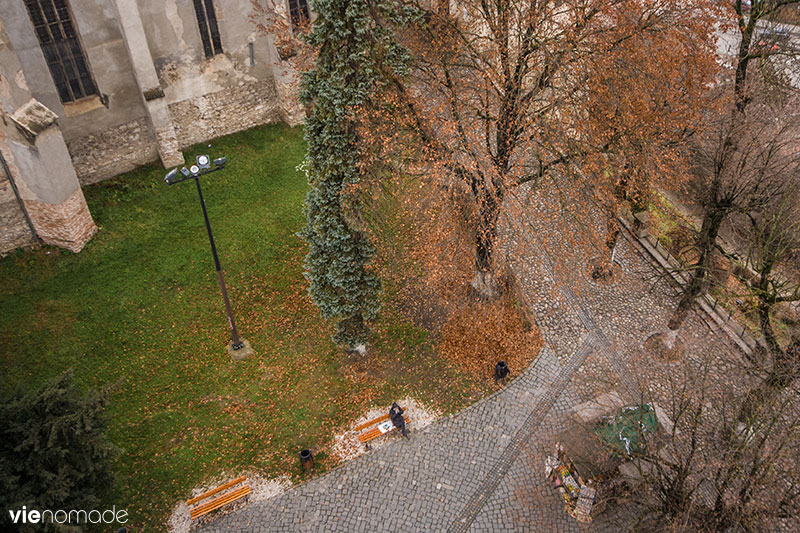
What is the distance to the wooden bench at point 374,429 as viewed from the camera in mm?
14604

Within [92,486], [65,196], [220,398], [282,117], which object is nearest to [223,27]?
[282,117]

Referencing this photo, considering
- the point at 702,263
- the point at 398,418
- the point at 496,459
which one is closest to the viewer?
the point at 496,459

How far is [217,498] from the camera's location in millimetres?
13391

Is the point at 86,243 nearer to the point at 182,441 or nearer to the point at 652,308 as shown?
the point at 182,441

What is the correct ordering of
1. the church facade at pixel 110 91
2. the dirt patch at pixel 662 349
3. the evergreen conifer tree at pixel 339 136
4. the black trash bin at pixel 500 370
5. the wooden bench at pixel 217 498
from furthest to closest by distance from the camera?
the church facade at pixel 110 91, the dirt patch at pixel 662 349, the black trash bin at pixel 500 370, the wooden bench at pixel 217 498, the evergreen conifer tree at pixel 339 136

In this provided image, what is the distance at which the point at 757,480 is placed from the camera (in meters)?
10.1

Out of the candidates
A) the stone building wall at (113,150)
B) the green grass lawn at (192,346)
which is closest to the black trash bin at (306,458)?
the green grass lawn at (192,346)

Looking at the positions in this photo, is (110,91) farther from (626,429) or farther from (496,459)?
(626,429)

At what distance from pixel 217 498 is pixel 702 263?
1336cm

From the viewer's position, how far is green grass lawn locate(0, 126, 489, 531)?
1457cm

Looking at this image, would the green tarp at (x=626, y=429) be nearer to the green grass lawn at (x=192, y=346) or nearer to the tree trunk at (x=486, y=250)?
the green grass lawn at (x=192, y=346)

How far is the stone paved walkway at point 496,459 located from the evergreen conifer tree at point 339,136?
4.10 meters

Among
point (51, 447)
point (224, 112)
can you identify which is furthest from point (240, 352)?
point (224, 112)

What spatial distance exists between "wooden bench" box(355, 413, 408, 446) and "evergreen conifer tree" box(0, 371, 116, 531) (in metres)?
5.69
